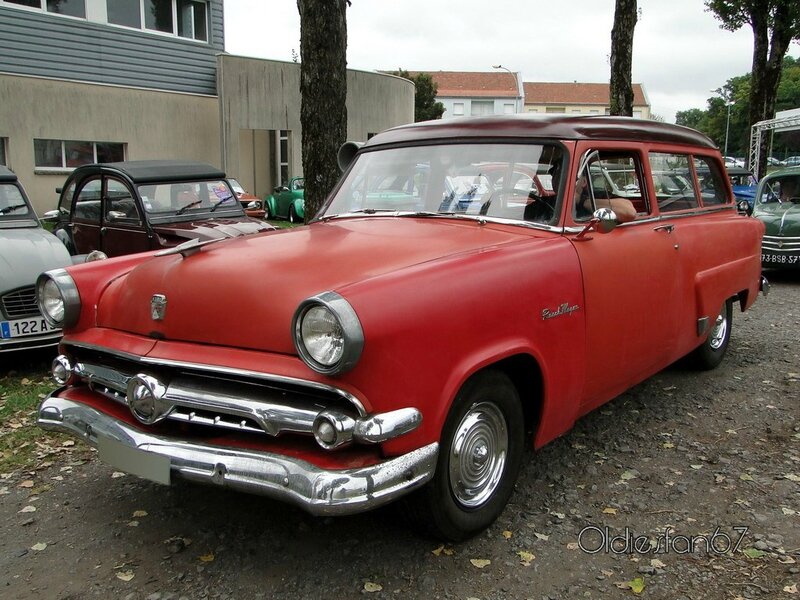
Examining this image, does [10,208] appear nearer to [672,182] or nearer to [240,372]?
[240,372]

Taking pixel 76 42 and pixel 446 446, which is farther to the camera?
pixel 76 42

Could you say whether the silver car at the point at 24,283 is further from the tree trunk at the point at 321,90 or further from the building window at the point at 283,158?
the building window at the point at 283,158

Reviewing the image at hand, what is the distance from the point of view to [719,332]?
5688 mm

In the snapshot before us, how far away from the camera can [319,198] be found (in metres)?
7.00

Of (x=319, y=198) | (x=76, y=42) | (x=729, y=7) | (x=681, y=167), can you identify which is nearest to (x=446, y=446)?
(x=681, y=167)

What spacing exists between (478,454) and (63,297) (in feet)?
6.64

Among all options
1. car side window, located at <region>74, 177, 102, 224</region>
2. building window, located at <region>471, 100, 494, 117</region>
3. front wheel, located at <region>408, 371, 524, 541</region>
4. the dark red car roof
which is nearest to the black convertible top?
car side window, located at <region>74, 177, 102, 224</region>

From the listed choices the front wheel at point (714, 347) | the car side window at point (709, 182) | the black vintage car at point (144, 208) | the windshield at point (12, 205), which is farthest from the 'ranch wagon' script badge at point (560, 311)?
the windshield at point (12, 205)

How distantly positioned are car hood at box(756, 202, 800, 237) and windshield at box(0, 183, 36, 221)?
929 cm

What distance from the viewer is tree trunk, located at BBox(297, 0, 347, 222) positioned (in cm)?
667

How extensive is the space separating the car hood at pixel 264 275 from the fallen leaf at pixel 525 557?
1287mm

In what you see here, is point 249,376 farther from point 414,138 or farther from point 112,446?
point 414,138

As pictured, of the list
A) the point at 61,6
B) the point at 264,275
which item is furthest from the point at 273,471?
the point at 61,6

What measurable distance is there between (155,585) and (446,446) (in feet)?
4.14
